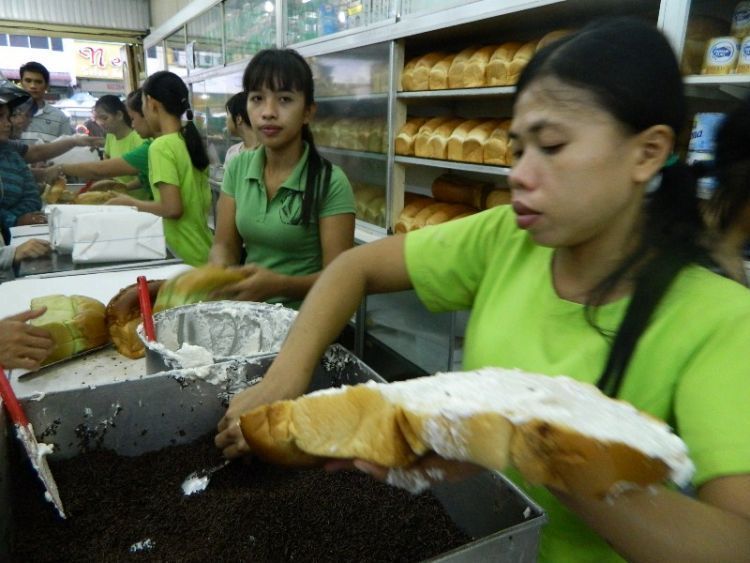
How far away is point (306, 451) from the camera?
0.59 m

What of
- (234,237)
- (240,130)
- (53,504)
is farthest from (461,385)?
(240,130)

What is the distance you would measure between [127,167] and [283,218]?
230cm

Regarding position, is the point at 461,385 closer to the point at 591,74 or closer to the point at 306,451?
the point at 306,451

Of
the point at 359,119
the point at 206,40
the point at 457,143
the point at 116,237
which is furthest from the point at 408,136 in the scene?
the point at 206,40

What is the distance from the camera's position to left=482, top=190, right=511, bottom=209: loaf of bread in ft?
8.91

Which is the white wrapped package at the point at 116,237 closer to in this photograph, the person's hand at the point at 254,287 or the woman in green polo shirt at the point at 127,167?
the person's hand at the point at 254,287

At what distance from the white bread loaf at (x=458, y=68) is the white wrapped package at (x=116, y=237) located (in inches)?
65.6

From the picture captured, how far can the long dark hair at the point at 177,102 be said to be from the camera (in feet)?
8.61

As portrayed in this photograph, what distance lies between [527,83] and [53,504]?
3.19 feet

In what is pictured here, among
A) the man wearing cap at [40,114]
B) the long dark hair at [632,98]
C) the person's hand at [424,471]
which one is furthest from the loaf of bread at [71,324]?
the man wearing cap at [40,114]

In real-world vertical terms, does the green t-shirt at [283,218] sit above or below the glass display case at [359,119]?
below

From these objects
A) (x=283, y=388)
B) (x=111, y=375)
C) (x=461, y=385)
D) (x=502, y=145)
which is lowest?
(x=111, y=375)

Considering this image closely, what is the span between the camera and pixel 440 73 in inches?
110

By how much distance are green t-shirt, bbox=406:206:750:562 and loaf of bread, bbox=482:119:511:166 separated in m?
1.67
